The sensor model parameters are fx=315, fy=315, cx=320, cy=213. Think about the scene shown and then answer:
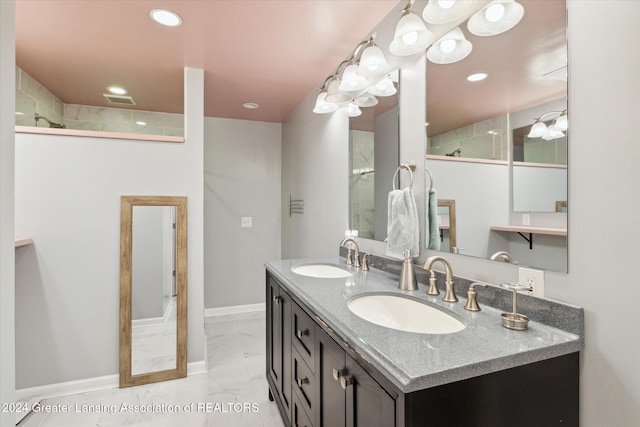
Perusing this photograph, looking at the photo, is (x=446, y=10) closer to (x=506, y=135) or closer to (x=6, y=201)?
(x=506, y=135)

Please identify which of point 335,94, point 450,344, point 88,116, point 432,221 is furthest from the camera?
point 88,116

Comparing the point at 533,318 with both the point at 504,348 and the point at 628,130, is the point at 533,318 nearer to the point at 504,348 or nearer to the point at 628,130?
the point at 504,348

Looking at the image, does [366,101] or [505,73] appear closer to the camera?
[505,73]

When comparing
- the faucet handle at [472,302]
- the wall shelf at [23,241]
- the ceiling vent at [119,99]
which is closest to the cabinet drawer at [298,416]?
the faucet handle at [472,302]

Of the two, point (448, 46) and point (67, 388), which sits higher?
point (448, 46)

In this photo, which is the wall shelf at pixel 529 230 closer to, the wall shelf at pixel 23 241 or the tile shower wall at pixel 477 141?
the tile shower wall at pixel 477 141

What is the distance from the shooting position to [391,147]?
5.98 ft

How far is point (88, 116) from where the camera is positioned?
329 centimetres

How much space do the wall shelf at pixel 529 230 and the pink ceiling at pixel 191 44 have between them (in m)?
1.32

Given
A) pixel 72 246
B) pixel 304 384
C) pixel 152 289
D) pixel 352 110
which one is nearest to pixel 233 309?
pixel 152 289

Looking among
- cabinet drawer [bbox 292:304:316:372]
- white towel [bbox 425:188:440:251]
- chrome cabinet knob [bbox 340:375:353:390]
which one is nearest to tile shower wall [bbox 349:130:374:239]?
white towel [bbox 425:188:440:251]

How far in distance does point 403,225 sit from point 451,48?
2.68 feet

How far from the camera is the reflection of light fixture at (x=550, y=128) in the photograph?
98 centimetres

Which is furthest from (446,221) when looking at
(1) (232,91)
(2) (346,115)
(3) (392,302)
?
(1) (232,91)
